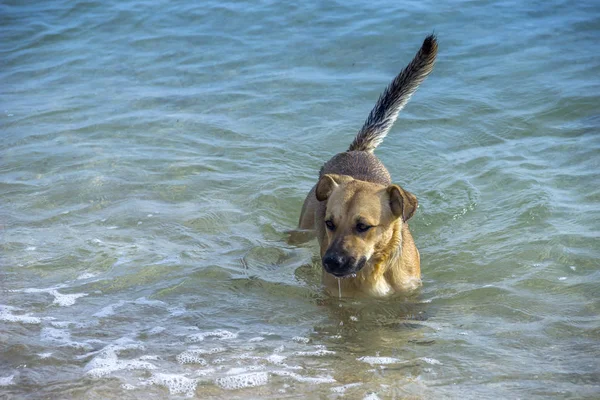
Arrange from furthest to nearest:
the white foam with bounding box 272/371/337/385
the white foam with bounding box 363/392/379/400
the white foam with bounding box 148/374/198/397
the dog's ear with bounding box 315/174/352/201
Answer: the dog's ear with bounding box 315/174/352/201
the white foam with bounding box 272/371/337/385
the white foam with bounding box 148/374/198/397
the white foam with bounding box 363/392/379/400

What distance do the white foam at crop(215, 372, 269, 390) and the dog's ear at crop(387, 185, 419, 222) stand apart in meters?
1.88

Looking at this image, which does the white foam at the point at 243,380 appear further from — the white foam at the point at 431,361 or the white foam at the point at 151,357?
the white foam at the point at 431,361

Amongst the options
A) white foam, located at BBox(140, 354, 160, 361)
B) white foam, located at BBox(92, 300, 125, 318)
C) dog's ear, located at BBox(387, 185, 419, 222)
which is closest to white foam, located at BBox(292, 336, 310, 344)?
white foam, located at BBox(140, 354, 160, 361)

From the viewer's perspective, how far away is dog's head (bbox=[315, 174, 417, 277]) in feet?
20.7

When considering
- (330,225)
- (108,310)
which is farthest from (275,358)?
(108,310)

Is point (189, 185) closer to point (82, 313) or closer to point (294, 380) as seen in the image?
point (82, 313)

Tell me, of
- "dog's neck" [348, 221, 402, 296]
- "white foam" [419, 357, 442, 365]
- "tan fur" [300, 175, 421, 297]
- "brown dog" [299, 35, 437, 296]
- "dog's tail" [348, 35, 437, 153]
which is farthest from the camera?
"dog's tail" [348, 35, 437, 153]

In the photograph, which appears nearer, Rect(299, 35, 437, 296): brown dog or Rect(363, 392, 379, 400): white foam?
Rect(363, 392, 379, 400): white foam

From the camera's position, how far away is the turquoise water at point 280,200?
5.66m

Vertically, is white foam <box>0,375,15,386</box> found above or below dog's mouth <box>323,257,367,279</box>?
below

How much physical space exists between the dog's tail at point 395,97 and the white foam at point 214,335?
3291mm

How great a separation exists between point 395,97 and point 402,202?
2.34m

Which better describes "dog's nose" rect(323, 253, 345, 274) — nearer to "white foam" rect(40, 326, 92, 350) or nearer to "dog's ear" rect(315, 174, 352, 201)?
"dog's ear" rect(315, 174, 352, 201)

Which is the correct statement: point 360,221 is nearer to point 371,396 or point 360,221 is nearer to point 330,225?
point 330,225
